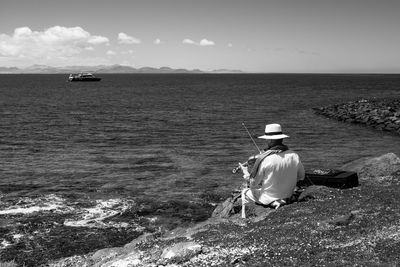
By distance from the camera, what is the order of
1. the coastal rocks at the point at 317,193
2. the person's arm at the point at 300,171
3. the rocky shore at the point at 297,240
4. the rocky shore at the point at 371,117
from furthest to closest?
the rocky shore at the point at 371,117 → the coastal rocks at the point at 317,193 → the person's arm at the point at 300,171 → the rocky shore at the point at 297,240

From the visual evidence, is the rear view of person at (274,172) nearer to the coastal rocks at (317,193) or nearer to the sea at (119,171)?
the coastal rocks at (317,193)

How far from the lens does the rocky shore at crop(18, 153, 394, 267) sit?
30.3ft

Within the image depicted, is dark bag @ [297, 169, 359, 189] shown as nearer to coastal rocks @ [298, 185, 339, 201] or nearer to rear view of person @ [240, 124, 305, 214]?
coastal rocks @ [298, 185, 339, 201]

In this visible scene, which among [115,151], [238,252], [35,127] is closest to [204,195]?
[238,252]

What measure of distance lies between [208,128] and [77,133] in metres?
15.4

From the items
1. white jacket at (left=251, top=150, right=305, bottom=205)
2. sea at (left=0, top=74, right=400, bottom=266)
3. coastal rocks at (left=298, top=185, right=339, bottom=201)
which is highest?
white jacket at (left=251, top=150, right=305, bottom=205)

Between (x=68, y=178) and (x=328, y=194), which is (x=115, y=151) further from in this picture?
(x=328, y=194)

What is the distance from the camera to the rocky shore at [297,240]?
30.3ft

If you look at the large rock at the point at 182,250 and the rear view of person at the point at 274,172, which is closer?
the large rock at the point at 182,250

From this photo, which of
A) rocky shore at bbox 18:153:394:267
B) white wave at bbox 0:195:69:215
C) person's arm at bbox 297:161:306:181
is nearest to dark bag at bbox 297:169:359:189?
rocky shore at bbox 18:153:394:267

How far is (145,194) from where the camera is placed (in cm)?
2283

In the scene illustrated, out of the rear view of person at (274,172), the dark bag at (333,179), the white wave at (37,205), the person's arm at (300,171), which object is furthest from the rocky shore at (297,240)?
the white wave at (37,205)

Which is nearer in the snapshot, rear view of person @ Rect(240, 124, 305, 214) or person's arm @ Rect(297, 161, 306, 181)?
rear view of person @ Rect(240, 124, 305, 214)

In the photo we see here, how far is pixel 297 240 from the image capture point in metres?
10.3
